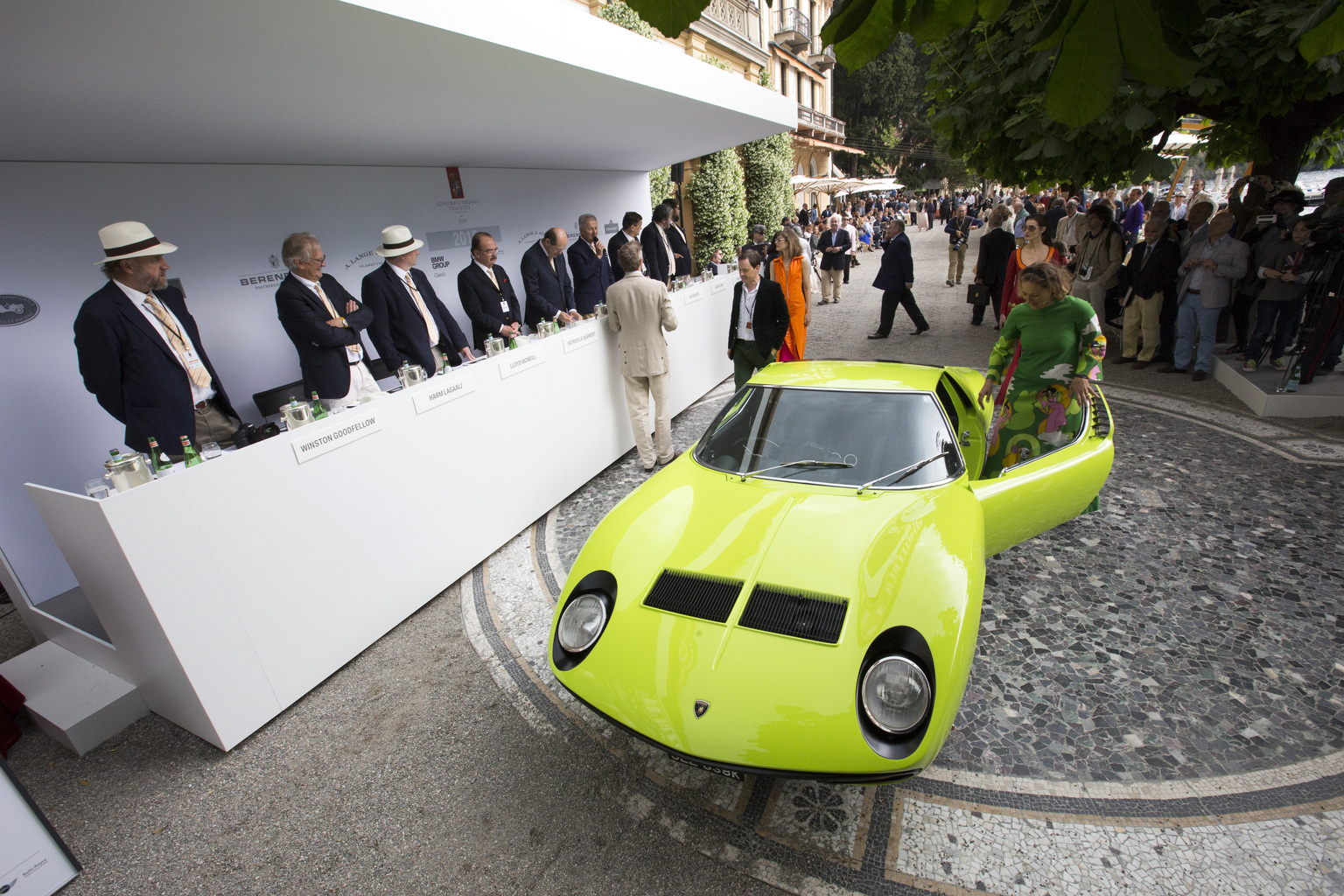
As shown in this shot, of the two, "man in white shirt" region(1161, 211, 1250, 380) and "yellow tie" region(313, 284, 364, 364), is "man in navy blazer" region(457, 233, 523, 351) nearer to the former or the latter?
"yellow tie" region(313, 284, 364, 364)

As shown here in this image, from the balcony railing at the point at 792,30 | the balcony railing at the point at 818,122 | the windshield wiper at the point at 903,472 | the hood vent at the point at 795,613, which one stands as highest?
the balcony railing at the point at 792,30

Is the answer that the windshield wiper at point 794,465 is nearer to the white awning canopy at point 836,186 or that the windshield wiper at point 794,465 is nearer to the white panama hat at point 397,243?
the white panama hat at point 397,243

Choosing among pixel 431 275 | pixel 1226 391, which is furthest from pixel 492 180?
pixel 1226 391

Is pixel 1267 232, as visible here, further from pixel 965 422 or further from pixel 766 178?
pixel 766 178

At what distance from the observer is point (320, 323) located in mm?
4027

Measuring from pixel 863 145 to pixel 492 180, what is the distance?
4918cm

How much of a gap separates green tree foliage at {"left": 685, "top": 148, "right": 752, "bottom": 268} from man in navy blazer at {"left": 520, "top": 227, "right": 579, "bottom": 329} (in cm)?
999

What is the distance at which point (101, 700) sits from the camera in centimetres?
297

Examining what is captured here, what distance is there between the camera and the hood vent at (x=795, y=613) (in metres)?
2.12

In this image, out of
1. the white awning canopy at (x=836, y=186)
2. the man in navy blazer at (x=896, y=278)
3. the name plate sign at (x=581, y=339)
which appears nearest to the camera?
the name plate sign at (x=581, y=339)

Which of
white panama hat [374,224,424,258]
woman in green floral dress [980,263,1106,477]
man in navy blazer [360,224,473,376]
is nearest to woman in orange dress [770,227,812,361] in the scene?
woman in green floral dress [980,263,1106,477]

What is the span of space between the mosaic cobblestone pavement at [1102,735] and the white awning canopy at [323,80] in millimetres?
3319

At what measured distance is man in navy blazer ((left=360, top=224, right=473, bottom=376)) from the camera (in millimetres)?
4574

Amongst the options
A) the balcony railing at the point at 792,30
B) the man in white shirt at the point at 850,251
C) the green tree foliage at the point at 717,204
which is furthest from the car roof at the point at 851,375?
the balcony railing at the point at 792,30
